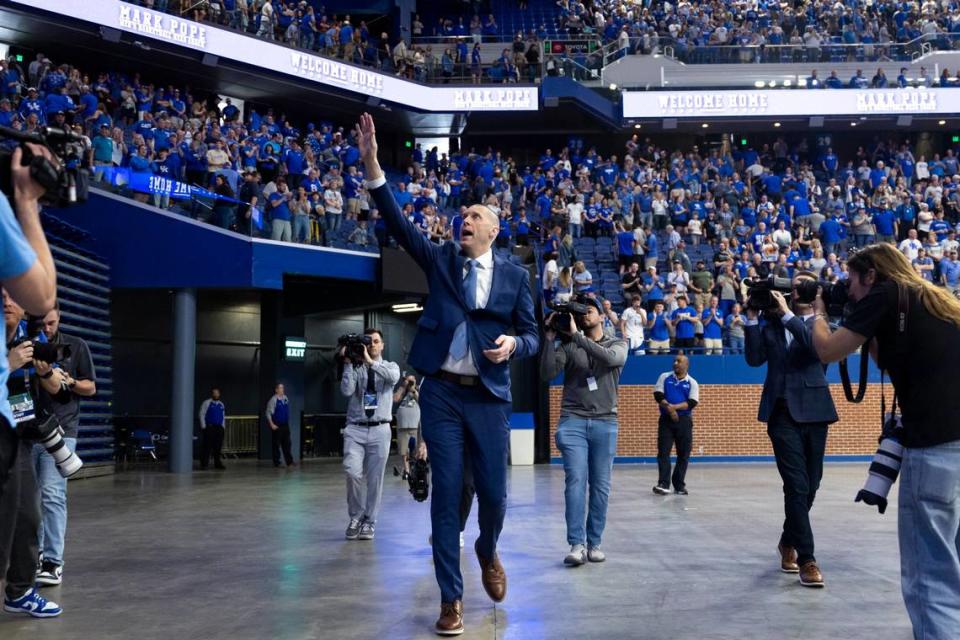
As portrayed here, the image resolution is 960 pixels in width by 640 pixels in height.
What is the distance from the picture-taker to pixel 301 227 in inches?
858

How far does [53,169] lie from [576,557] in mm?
5496

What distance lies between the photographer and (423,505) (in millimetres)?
12812

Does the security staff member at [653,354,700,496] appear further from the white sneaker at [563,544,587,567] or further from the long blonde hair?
the long blonde hair

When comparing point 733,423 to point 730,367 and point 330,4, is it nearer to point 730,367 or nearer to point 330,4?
point 730,367

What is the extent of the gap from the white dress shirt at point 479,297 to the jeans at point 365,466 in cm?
402

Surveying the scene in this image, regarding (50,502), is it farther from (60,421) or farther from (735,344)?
(735,344)

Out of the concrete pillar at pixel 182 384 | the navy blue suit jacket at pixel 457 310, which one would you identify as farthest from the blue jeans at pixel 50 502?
the concrete pillar at pixel 182 384

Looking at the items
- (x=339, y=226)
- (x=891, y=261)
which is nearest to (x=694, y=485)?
(x=339, y=226)

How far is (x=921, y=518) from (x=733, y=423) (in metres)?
19.6

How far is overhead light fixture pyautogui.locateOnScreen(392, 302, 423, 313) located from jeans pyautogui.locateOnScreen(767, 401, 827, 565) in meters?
Result: 19.2

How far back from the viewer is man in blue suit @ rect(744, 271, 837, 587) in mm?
7195

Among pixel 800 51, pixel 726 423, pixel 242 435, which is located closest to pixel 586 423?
pixel 726 423

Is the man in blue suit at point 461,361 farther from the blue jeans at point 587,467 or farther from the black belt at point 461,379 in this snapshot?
the blue jeans at point 587,467

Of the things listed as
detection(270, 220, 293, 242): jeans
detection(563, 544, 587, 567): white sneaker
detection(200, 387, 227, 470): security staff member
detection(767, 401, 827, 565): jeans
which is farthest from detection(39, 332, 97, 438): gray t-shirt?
detection(200, 387, 227, 470): security staff member
